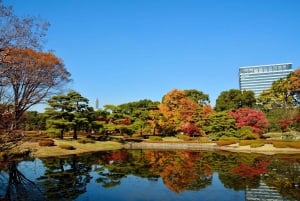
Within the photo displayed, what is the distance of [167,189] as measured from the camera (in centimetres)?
1389

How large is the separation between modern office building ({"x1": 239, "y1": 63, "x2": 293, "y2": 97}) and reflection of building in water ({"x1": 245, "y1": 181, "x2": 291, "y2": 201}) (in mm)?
142342

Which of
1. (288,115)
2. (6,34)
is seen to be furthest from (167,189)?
(288,115)

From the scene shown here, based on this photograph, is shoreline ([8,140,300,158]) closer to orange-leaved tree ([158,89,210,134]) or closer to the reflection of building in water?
orange-leaved tree ([158,89,210,134])

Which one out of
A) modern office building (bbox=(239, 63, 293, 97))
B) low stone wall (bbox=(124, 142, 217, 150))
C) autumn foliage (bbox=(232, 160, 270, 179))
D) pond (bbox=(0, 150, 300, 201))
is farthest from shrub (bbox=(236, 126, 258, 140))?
modern office building (bbox=(239, 63, 293, 97))

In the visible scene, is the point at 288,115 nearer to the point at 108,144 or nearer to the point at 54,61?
the point at 108,144

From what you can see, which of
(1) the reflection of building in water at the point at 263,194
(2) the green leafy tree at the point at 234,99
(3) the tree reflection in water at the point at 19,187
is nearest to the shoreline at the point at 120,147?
(3) the tree reflection in water at the point at 19,187

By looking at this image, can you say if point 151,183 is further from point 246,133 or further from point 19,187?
point 246,133

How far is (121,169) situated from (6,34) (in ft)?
44.6

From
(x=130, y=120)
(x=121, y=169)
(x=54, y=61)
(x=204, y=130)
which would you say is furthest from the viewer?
(x=130, y=120)

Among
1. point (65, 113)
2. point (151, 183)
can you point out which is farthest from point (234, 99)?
point (151, 183)

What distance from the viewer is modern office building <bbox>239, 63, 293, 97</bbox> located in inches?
5733

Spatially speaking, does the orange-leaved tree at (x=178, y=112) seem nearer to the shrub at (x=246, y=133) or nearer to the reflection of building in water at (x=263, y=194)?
the shrub at (x=246, y=133)

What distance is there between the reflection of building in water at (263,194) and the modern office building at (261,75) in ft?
467

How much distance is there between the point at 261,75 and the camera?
150250 mm
